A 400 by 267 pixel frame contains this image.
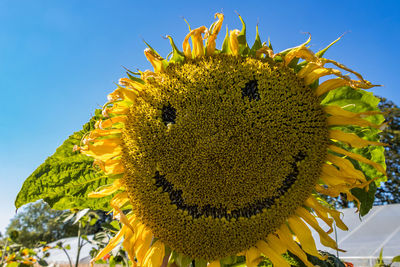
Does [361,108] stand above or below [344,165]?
above

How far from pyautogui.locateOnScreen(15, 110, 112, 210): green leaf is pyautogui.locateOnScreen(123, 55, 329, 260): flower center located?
0.35 m

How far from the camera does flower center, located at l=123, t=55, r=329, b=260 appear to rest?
1067 mm

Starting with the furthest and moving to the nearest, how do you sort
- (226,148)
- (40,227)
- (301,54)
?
(40,227) → (301,54) → (226,148)

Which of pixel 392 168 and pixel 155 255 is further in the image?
pixel 392 168

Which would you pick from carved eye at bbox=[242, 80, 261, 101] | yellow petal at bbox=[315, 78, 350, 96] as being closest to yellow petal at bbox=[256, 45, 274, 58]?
carved eye at bbox=[242, 80, 261, 101]

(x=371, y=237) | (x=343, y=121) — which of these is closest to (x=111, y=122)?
(x=343, y=121)

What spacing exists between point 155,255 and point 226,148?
51cm

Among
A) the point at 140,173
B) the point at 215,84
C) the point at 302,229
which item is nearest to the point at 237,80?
the point at 215,84

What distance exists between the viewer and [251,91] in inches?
43.3

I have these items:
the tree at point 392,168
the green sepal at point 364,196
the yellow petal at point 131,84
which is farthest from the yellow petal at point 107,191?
the tree at point 392,168

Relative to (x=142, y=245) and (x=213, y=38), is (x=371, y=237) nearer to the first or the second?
(x=142, y=245)

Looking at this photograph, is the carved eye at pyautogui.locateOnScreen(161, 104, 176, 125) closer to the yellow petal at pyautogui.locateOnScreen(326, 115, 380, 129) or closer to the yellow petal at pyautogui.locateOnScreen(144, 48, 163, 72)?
the yellow petal at pyautogui.locateOnScreen(144, 48, 163, 72)

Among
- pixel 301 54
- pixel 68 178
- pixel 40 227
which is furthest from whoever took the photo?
pixel 40 227

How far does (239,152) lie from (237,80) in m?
0.23
